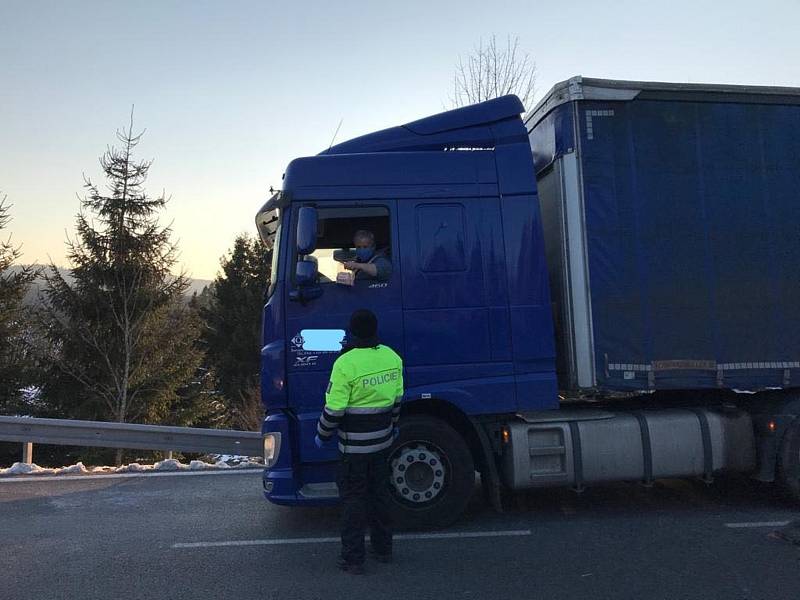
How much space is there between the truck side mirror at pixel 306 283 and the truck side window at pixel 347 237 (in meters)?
0.10

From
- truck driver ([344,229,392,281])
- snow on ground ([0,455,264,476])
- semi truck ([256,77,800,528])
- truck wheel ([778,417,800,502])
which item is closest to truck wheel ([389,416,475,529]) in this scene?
semi truck ([256,77,800,528])

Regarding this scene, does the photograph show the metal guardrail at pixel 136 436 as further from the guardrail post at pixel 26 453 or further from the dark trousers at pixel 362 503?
the dark trousers at pixel 362 503

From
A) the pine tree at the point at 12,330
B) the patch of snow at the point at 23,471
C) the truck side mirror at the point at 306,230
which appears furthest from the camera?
the pine tree at the point at 12,330

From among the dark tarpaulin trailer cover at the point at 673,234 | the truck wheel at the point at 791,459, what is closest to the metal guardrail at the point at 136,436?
the dark tarpaulin trailer cover at the point at 673,234

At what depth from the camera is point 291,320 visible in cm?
534

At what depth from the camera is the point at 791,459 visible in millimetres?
5820

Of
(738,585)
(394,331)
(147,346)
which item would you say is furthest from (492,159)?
(147,346)

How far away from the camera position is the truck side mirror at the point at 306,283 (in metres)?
5.24

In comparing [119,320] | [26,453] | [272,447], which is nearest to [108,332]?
[119,320]

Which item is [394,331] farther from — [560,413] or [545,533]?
[545,533]

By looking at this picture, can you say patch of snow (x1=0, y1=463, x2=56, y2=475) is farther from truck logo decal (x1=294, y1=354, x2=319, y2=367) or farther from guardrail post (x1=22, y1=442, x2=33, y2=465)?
truck logo decal (x1=294, y1=354, x2=319, y2=367)

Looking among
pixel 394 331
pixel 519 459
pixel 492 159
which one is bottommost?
Result: pixel 519 459

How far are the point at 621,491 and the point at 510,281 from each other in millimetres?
2914

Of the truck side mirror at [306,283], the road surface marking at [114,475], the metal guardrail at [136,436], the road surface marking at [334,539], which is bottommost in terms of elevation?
the road surface marking at [334,539]
